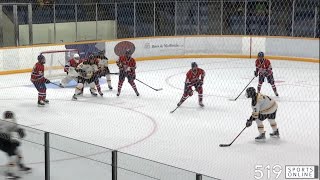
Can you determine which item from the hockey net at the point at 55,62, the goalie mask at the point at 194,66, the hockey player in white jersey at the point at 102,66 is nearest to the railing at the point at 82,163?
the goalie mask at the point at 194,66

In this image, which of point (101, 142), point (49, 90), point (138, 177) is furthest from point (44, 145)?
point (49, 90)

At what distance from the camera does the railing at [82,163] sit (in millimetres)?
3984

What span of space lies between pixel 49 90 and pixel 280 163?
20.6 feet

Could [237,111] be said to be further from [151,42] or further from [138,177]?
[151,42]

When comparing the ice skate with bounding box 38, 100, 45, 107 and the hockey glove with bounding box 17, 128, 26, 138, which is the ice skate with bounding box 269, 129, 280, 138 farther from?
the ice skate with bounding box 38, 100, 45, 107

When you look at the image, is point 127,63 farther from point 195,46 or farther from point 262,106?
point 195,46

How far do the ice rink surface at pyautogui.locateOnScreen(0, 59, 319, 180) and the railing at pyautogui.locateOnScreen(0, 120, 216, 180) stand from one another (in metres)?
0.03

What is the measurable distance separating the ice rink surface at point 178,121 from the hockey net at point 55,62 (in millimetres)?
575

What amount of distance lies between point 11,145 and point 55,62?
849cm

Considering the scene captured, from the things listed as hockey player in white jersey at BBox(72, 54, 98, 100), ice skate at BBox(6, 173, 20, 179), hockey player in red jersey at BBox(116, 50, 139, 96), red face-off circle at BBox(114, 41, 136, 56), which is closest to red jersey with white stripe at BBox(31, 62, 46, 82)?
hockey player in white jersey at BBox(72, 54, 98, 100)

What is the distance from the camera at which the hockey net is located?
12.9m

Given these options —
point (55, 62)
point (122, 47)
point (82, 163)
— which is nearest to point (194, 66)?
point (82, 163)

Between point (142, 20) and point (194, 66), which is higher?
point (142, 20)

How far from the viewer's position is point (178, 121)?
27.9 feet
